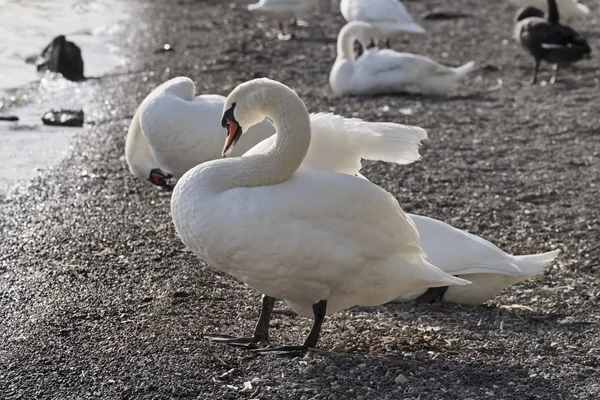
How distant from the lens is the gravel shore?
4.21 metres

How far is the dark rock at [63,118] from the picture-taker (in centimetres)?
948

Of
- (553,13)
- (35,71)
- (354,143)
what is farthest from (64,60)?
(354,143)

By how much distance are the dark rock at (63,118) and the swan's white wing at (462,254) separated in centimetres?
490

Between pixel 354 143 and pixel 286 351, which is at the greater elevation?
pixel 354 143

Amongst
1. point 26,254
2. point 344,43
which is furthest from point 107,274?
point 344,43

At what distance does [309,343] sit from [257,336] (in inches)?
11.1

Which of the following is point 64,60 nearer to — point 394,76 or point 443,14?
point 394,76

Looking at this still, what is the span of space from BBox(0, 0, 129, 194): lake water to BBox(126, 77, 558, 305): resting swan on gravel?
1520 mm

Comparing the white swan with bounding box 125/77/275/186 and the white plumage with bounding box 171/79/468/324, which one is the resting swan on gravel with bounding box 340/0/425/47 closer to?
the white swan with bounding box 125/77/275/186

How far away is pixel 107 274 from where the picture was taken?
5.66m

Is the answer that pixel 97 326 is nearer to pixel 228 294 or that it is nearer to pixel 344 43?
pixel 228 294

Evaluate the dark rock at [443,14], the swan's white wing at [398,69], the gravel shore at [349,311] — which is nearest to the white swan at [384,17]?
the gravel shore at [349,311]

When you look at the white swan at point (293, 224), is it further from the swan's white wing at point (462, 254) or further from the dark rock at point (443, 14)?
the dark rock at point (443, 14)

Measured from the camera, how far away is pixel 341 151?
15.5ft
